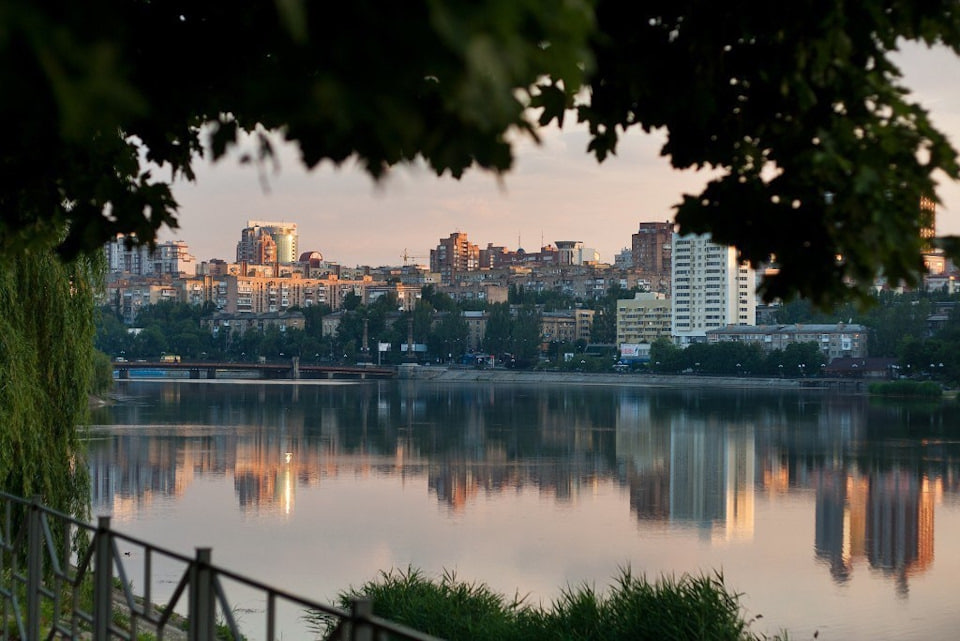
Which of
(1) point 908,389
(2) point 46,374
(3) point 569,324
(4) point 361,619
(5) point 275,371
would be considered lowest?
(5) point 275,371

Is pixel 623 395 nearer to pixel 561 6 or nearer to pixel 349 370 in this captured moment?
pixel 349 370

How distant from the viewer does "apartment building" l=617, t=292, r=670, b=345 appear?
11494 centimetres

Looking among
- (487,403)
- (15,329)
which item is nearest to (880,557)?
(15,329)

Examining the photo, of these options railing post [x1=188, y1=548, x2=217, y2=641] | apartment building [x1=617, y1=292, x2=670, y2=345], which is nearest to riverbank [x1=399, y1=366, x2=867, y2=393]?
apartment building [x1=617, y1=292, x2=670, y2=345]

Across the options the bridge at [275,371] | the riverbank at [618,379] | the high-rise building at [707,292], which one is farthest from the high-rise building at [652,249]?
the bridge at [275,371]

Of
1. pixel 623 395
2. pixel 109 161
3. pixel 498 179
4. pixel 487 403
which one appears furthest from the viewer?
pixel 623 395

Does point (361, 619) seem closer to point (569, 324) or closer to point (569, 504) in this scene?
point (569, 504)

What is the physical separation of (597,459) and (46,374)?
21265 mm

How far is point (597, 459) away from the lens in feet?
96.9

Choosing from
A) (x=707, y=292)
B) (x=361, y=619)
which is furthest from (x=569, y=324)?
(x=361, y=619)

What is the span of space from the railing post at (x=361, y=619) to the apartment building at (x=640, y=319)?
369ft

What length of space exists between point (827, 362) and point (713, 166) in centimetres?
8453

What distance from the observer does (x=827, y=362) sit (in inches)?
3337

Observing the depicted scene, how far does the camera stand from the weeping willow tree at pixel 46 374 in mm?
8719
